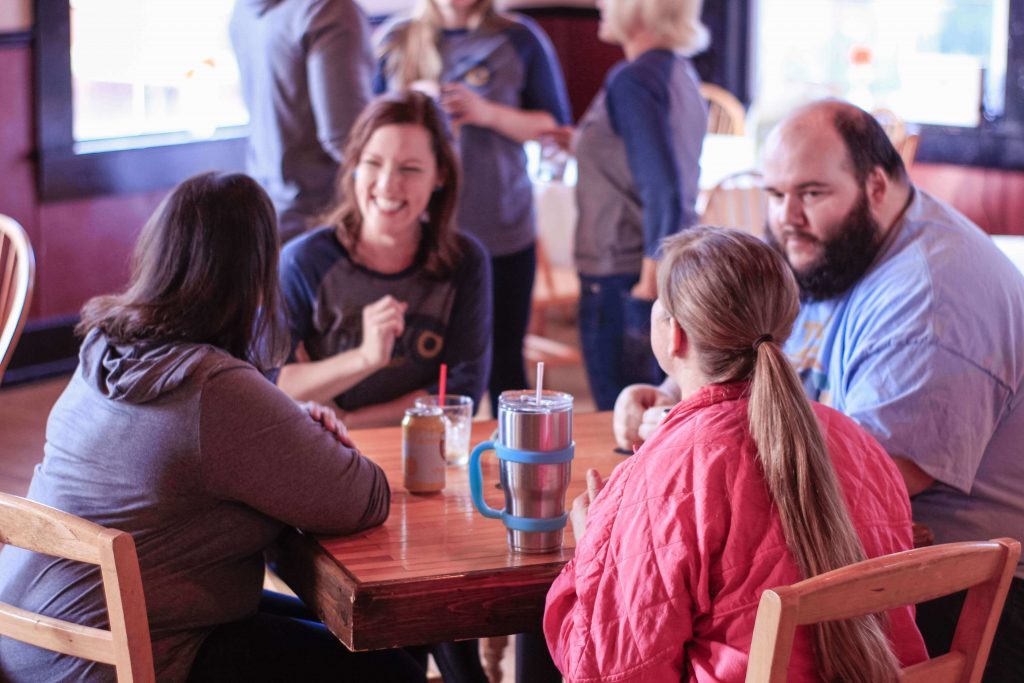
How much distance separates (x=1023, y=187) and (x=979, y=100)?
46 cm

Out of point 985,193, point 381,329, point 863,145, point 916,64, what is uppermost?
point 916,64

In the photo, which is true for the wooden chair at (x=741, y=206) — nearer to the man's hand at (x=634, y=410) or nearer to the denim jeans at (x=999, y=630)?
the man's hand at (x=634, y=410)

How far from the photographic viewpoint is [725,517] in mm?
1356

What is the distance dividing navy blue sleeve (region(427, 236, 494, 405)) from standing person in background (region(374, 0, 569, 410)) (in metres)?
0.78

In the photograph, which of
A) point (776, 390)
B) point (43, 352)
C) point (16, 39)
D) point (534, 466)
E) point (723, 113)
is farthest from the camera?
point (723, 113)

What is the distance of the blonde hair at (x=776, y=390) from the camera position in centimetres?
134

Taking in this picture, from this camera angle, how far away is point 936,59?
5.97 m

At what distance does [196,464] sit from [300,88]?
68.4 inches

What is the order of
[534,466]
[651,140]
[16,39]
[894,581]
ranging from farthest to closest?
[16,39], [651,140], [534,466], [894,581]

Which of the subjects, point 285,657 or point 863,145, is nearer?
point 285,657

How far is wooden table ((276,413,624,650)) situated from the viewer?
1503 mm

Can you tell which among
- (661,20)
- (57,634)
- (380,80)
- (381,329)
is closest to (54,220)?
(380,80)

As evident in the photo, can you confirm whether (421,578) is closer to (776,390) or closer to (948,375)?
(776,390)

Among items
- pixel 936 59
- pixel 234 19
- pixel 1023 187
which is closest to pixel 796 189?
pixel 234 19
